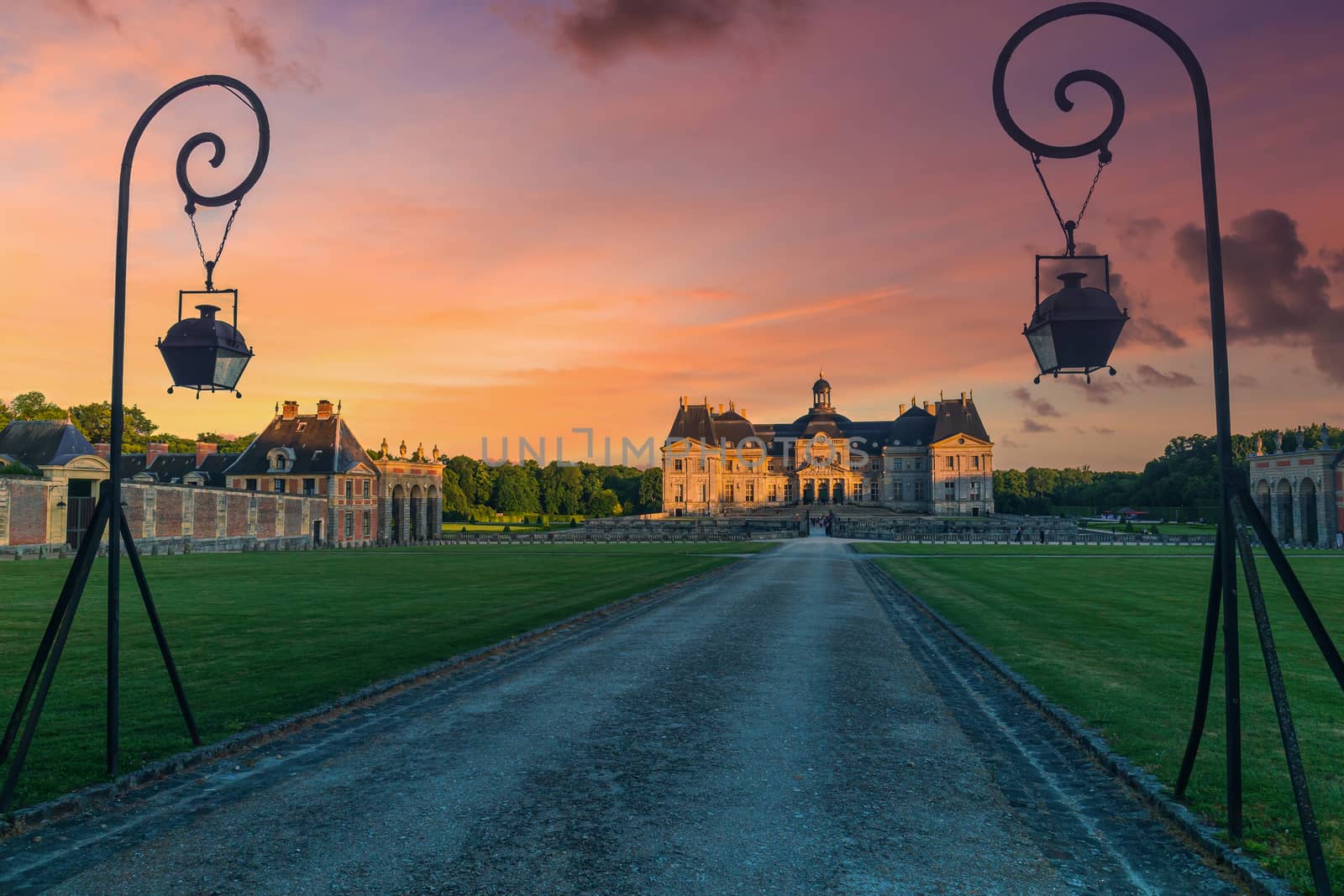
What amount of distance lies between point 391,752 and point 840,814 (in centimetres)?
464

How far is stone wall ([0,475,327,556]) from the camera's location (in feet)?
154

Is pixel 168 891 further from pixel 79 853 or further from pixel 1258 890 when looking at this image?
pixel 1258 890

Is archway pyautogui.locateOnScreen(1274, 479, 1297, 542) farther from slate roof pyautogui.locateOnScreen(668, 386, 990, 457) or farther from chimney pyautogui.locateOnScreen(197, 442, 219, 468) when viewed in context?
chimney pyautogui.locateOnScreen(197, 442, 219, 468)

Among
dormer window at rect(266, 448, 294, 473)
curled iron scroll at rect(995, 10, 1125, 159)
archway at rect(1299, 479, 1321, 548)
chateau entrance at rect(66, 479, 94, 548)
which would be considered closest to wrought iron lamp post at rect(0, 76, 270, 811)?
curled iron scroll at rect(995, 10, 1125, 159)

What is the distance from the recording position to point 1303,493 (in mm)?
67500

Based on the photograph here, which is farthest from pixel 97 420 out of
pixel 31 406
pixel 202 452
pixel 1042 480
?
pixel 1042 480

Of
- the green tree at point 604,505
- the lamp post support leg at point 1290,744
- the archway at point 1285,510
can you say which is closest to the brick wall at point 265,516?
the lamp post support leg at point 1290,744

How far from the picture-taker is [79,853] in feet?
20.5

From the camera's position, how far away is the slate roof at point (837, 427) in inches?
4998

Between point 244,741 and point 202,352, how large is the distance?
418 cm

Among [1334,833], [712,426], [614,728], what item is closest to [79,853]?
[614,728]

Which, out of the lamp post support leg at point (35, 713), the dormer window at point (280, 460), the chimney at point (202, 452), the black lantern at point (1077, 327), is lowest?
the lamp post support leg at point (35, 713)

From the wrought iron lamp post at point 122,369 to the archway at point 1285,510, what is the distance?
81.5m

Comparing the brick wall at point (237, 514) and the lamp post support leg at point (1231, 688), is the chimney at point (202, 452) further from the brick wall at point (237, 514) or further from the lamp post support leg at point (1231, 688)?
the lamp post support leg at point (1231, 688)
